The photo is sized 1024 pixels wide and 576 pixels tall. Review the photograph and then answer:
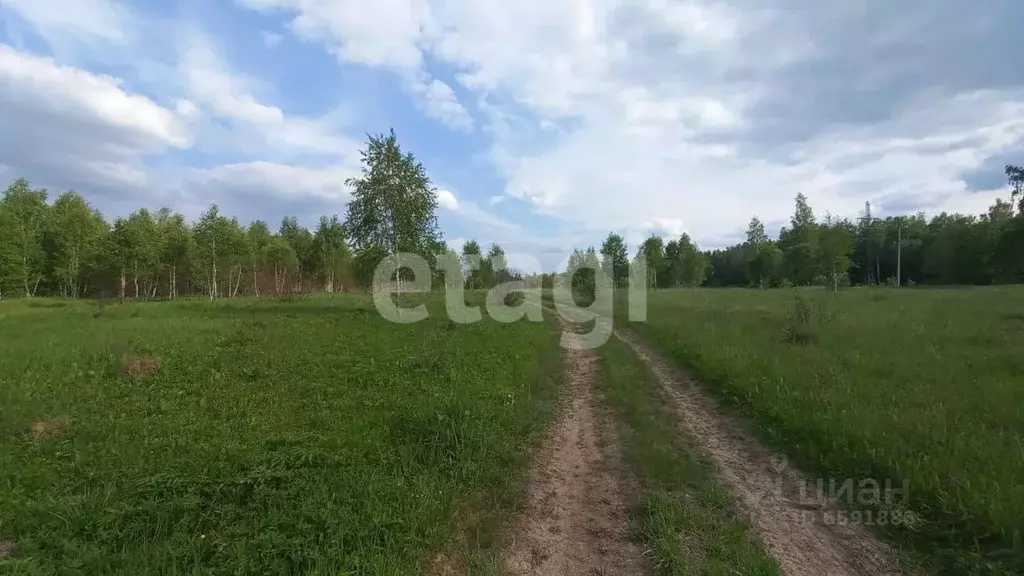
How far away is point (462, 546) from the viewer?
16.0 ft

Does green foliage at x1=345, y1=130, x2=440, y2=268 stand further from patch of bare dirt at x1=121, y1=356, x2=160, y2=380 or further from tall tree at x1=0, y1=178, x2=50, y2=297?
tall tree at x1=0, y1=178, x2=50, y2=297

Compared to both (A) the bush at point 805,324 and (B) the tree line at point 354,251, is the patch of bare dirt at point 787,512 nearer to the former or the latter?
(A) the bush at point 805,324

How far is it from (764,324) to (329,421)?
17040mm

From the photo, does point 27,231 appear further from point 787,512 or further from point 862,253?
point 862,253

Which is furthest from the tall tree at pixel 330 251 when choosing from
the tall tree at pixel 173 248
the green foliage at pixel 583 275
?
the green foliage at pixel 583 275

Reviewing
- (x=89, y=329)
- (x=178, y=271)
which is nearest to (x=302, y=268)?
(x=178, y=271)

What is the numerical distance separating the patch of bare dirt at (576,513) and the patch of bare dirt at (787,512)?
4.61 ft

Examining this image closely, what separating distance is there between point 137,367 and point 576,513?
11.4 meters

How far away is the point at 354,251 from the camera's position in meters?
28.9

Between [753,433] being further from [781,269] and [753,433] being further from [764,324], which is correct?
[781,269]

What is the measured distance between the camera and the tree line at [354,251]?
28156mm

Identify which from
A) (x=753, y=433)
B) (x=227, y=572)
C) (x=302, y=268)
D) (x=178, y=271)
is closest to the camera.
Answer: (x=227, y=572)

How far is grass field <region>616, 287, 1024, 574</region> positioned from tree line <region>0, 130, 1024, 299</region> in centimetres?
1887

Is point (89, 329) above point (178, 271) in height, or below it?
below
